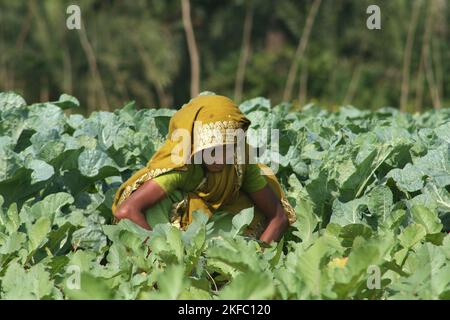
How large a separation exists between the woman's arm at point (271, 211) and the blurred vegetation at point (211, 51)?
10.5 metres

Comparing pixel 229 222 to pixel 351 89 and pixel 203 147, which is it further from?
pixel 351 89

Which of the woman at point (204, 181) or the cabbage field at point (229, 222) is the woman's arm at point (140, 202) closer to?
the woman at point (204, 181)

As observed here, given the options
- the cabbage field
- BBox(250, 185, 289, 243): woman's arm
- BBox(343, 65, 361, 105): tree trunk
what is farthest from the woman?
BBox(343, 65, 361, 105): tree trunk

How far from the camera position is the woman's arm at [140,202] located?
381 cm

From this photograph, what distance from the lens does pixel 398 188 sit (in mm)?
4004

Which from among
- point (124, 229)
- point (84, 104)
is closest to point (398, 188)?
point (124, 229)

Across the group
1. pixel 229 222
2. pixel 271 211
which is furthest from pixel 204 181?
pixel 271 211

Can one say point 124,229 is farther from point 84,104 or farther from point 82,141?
point 84,104

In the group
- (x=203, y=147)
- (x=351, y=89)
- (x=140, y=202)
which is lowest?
(x=351, y=89)

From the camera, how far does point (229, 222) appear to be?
400 centimetres

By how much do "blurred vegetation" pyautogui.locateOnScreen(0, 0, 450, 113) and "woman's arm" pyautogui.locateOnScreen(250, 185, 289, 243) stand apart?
1054cm

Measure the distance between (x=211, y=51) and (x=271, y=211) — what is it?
13662 millimetres

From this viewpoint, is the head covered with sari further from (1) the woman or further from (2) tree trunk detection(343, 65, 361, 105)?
(2) tree trunk detection(343, 65, 361, 105)

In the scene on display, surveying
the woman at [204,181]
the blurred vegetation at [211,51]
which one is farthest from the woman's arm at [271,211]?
the blurred vegetation at [211,51]
